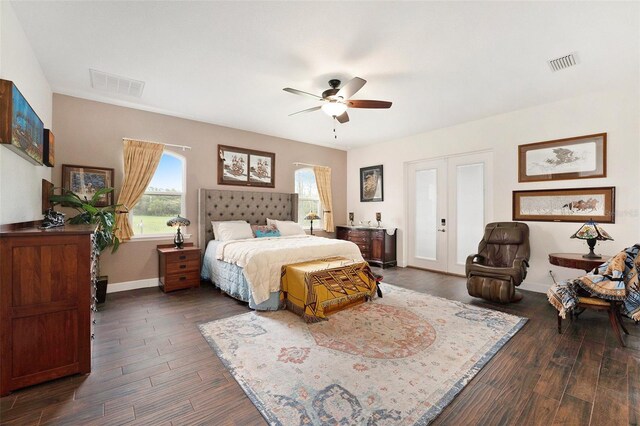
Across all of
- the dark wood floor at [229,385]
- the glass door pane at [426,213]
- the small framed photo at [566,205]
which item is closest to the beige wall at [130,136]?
the dark wood floor at [229,385]

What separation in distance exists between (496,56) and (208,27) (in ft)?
9.64

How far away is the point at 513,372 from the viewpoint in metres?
2.20

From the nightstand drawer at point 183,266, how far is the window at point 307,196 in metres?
2.68

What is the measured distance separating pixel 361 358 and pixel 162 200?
4144 mm

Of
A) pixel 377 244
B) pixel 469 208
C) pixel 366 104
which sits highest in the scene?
pixel 366 104

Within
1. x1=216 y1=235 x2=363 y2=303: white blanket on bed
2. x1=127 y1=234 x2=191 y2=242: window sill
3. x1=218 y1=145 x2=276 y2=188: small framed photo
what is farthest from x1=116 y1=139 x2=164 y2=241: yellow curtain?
x1=216 y1=235 x2=363 y2=303: white blanket on bed

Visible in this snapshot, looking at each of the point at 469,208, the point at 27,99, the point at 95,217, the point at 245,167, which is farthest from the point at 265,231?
the point at 469,208

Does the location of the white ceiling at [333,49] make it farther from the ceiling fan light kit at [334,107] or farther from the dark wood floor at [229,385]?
the dark wood floor at [229,385]

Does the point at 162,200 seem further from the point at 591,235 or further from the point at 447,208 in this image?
the point at 591,235

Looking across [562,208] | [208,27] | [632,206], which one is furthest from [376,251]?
[208,27]

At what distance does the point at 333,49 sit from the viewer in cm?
283

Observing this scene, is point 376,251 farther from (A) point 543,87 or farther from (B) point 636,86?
(B) point 636,86

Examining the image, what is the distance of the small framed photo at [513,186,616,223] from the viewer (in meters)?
3.83

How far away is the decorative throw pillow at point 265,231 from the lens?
16.7 feet
